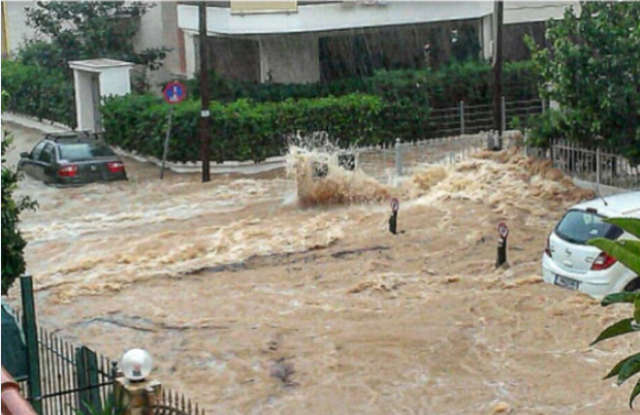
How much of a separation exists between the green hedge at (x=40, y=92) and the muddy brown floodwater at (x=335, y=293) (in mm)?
8279

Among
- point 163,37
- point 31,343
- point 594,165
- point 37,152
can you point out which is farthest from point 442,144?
point 31,343

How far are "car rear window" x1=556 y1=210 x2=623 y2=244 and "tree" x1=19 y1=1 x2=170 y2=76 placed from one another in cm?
2054

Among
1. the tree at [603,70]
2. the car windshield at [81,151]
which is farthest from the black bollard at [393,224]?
the car windshield at [81,151]

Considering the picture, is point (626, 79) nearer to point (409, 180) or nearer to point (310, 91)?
point (409, 180)

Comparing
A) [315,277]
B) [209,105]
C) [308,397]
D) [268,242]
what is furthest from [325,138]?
[308,397]

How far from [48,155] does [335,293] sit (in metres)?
11.1

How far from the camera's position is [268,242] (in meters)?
18.6

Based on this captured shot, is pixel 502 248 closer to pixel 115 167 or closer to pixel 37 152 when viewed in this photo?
pixel 115 167

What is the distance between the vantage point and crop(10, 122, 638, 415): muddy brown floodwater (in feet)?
39.1

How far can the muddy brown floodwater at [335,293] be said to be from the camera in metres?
11.9

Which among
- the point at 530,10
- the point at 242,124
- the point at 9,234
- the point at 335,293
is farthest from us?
the point at 530,10

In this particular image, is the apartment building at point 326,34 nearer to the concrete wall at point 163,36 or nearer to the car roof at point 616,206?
the concrete wall at point 163,36

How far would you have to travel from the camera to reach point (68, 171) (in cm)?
2428

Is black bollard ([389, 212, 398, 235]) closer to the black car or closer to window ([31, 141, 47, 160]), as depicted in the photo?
the black car
